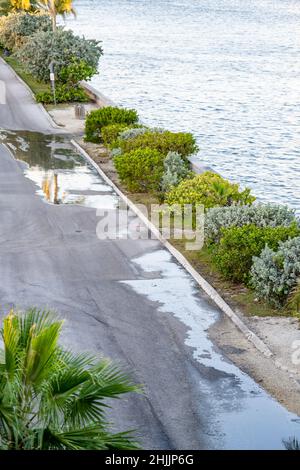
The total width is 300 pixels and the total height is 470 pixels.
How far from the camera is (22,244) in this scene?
22.3 meters

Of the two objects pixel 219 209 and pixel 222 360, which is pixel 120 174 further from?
pixel 222 360

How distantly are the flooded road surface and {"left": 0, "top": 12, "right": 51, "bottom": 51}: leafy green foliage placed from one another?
117ft

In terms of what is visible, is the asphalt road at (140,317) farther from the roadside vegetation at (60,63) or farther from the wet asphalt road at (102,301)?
the roadside vegetation at (60,63)

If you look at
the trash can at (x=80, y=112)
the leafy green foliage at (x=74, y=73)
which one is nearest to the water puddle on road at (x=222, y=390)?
the trash can at (x=80, y=112)

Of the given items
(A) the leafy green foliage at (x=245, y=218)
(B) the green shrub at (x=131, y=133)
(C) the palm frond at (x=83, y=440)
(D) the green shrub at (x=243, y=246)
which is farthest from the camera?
(B) the green shrub at (x=131, y=133)

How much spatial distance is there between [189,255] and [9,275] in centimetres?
433

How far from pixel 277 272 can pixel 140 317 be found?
9.50ft

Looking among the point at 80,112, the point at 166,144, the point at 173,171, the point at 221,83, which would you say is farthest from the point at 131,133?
the point at 221,83

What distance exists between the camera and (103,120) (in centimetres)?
3497

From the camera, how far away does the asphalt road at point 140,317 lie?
13.2 metres

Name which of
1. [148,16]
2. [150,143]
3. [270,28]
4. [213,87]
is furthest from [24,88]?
[148,16]

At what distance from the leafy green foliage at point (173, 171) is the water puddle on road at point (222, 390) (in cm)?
735

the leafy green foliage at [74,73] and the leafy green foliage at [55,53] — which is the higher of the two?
the leafy green foliage at [55,53]

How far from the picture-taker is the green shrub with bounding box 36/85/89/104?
148 feet
